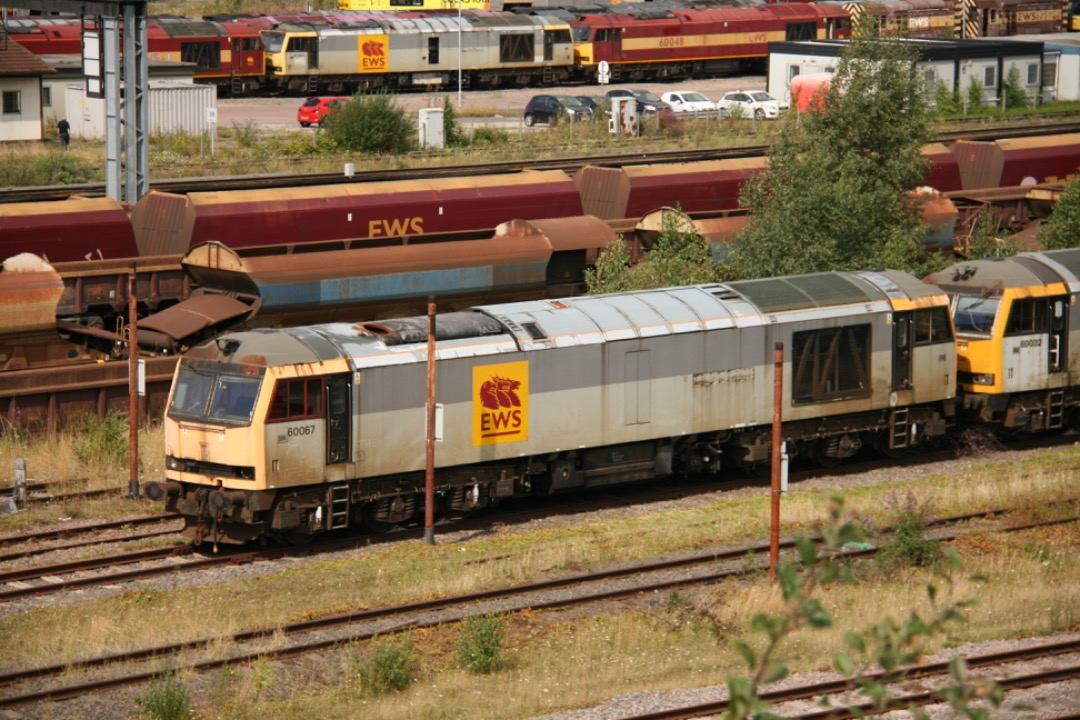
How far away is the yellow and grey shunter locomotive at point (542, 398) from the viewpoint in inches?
777

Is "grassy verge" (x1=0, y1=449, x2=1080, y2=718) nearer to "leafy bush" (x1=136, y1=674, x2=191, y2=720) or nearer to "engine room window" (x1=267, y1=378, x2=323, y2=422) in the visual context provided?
"leafy bush" (x1=136, y1=674, x2=191, y2=720)

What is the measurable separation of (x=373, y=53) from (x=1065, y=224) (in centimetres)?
3944

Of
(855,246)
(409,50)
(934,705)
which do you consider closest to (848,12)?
(409,50)

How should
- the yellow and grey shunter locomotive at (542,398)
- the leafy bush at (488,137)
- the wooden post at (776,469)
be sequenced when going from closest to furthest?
the wooden post at (776,469)
the yellow and grey shunter locomotive at (542,398)
the leafy bush at (488,137)

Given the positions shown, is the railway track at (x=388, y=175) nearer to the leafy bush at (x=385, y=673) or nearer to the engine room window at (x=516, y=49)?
the leafy bush at (x=385, y=673)

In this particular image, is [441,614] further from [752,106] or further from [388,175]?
[752,106]

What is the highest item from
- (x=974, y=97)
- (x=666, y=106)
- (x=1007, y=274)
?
(x=974, y=97)

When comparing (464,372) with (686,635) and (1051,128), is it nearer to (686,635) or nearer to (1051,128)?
(686,635)

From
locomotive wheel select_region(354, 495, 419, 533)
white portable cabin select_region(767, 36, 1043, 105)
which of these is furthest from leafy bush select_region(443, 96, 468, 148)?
locomotive wheel select_region(354, 495, 419, 533)

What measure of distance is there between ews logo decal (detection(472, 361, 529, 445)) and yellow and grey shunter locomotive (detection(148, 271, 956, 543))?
1.0 inches

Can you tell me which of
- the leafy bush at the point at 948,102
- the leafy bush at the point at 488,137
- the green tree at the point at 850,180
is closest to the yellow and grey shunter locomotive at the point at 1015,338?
the green tree at the point at 850,180

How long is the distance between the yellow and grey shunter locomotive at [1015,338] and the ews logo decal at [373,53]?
44.1 m

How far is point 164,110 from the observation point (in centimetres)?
5294

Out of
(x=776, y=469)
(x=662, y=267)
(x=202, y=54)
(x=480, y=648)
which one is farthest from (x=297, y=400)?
(x=202, y=54)
